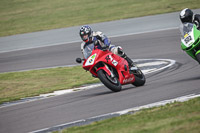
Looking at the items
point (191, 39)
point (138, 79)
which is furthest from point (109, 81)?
point (191, 39)

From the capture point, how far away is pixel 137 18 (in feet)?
80.6

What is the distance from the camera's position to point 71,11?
3072 centimetres

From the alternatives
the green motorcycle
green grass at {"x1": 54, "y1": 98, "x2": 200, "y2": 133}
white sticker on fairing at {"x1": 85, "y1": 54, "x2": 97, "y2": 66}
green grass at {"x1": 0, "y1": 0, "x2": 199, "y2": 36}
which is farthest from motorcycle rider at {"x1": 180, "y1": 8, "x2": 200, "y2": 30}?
green grass at {"x1": 0, "y1": 0, "x2": 199, "y2": 36}

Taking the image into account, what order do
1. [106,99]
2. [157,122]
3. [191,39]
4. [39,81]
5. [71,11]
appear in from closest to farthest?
1. [157,122]
2. [106,99]
3. [191,39]
4. [39,81]
5. [71,11]

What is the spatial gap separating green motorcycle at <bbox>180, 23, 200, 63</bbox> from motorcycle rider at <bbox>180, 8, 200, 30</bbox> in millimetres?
141

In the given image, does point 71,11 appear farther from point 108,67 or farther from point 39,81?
point 108,67

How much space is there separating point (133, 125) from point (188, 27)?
13.7 feet

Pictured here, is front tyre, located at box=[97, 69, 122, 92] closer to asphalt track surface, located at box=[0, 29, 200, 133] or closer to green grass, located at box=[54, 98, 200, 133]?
asphalt track surface, located at box=[0, 29, 200, 133]

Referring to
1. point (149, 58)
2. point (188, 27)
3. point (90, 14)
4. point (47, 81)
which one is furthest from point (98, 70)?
point (90, 14)

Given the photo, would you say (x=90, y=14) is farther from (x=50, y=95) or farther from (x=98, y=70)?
(x=98, y=70)

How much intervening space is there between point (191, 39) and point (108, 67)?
2.02m

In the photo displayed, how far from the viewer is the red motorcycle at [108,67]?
965 centimetres

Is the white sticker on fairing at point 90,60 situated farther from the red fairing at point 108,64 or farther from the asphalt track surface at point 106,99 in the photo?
the asphalt track surface at point 106,99

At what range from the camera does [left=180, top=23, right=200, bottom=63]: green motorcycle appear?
30.9 ft
